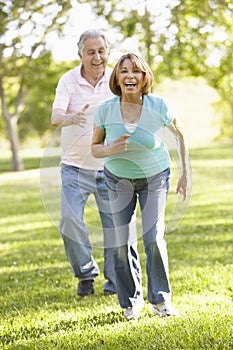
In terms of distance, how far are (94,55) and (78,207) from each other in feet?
4.21

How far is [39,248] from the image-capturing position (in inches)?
375

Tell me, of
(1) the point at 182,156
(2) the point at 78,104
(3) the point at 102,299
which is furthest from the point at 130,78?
(3) the point at 102,299

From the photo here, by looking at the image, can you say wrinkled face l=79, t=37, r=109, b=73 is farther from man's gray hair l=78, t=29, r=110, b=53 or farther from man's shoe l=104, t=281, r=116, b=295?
man's shoe l=104, t=281, r=116, b=295

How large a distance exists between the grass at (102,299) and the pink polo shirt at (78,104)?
36 centimetres

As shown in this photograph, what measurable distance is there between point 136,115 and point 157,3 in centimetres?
541

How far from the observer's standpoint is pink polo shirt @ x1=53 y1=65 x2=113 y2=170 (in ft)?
19.3

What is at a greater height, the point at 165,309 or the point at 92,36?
the point at 92,36

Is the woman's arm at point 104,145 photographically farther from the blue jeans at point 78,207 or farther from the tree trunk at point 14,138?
the tree trunk at point 14,138

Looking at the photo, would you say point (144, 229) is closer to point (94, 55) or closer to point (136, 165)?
point (136, 165)

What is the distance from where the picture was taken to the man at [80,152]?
5.83 meters

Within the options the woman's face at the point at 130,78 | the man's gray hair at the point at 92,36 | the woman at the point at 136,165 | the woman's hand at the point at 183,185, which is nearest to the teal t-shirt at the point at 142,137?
the woman at the point at 136,165

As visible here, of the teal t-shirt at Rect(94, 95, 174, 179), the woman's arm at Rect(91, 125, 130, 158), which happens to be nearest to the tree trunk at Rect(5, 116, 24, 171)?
the woman's arm at Rect(91, 125, 130, 158)

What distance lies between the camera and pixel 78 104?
233 inches

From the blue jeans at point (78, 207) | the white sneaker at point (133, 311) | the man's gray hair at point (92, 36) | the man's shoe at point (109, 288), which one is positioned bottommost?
the man's shoe at point (109, 288)
